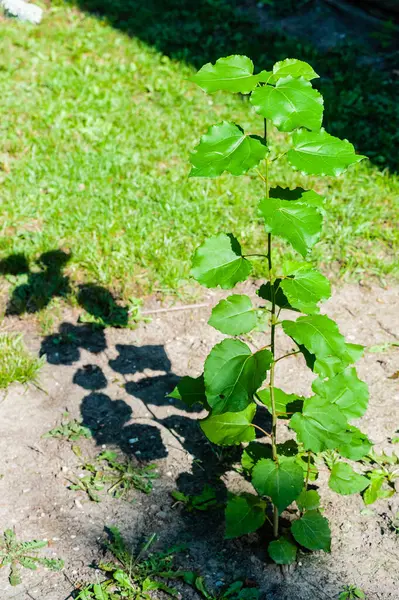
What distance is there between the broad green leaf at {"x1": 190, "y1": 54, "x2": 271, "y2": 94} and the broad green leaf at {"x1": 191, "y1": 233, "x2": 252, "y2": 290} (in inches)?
18.2

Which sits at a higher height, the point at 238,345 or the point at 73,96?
the point at 238,345

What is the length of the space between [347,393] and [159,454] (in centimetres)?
92

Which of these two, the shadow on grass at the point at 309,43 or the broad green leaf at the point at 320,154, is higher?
the broad green leaf at the point at 320,154

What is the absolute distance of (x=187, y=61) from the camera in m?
6.04

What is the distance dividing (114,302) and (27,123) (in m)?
1.99

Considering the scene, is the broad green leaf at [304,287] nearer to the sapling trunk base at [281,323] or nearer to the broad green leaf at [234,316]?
the sapling trunk base at [281,323]

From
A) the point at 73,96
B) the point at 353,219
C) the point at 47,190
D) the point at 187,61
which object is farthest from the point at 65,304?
the point at 187,61

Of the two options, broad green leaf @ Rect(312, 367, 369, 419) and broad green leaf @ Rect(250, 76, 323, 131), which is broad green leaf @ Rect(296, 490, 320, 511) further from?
broad green leaf @ Rect(250, 76, 323, 131)

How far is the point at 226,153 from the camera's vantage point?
6.52ft

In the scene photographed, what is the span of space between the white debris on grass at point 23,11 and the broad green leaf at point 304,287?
509 cm

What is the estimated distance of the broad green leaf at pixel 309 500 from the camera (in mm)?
2604

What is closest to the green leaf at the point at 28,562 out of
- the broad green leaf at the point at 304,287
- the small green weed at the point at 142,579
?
the small green weed at the point at 142,579

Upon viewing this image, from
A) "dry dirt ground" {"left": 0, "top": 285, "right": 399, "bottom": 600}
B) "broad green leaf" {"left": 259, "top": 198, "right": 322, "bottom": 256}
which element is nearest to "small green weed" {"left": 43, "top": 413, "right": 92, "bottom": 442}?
"dry dirt ground" {"left": 0, "top": 285, "right": 399, "bottom": 600}

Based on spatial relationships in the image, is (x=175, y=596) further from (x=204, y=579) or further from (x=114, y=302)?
(x=114, y=302)
